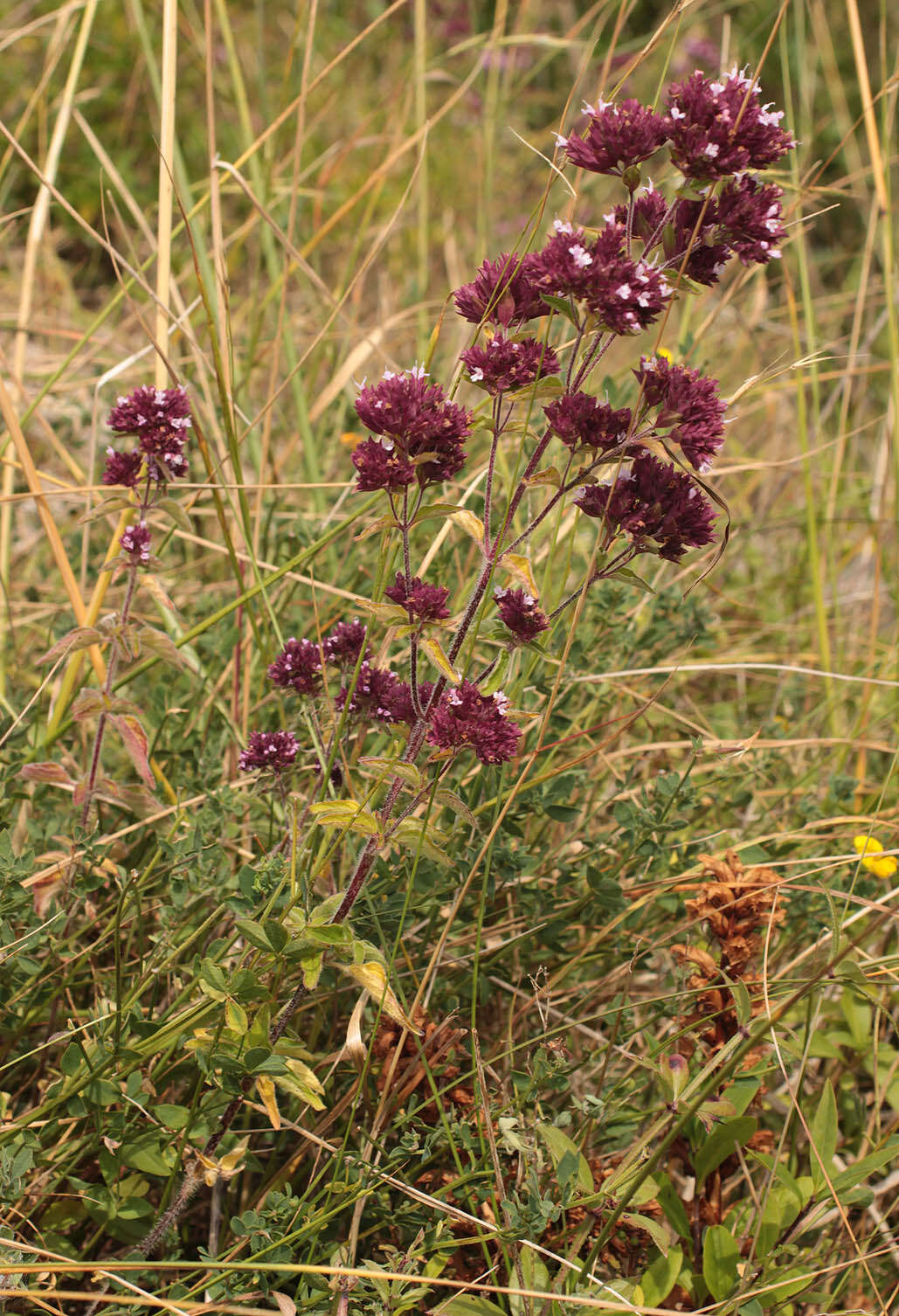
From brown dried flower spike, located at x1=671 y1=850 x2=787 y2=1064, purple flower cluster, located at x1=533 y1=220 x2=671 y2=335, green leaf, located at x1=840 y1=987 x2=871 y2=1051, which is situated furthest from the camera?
green leaf, located at x1=840 y1=987 x2=871 y2=1051

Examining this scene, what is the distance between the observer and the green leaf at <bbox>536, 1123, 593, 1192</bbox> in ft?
4.88

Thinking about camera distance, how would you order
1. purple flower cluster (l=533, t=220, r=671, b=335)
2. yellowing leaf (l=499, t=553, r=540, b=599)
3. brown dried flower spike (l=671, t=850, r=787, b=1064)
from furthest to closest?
brown dried flower spike (l=671, t=850, r=787, b=1064) < yellowing leaf (l=499, t=553, r=540, b=599) < purple flower cluster (l=533, t=220, r=671, b=335)

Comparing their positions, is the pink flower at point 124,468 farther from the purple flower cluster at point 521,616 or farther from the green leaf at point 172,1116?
the green leaf at point 172,1116

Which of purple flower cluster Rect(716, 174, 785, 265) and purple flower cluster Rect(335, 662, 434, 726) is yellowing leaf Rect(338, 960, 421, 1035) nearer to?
purple flower cluster Rect(335, 662, 434, 726)

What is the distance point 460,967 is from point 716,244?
1281 mm

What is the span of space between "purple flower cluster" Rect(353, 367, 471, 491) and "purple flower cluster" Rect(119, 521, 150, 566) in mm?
507

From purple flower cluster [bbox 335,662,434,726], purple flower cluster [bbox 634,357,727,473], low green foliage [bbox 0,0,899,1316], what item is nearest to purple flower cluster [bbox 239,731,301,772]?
low green foliage [bbox 0,0,899,1316]

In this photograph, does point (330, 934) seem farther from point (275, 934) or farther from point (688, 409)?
point (688, 409)

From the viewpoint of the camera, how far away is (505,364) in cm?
148

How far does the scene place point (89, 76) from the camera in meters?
5.04

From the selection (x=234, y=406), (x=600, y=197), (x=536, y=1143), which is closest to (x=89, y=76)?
(x=600, y=197)

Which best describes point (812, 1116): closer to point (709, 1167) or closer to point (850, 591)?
point (709, 1167)

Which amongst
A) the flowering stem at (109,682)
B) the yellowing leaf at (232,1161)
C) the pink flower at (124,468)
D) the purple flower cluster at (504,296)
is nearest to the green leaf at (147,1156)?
the yellowing leaf at (232,1161)

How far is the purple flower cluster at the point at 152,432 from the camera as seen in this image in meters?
1.83
